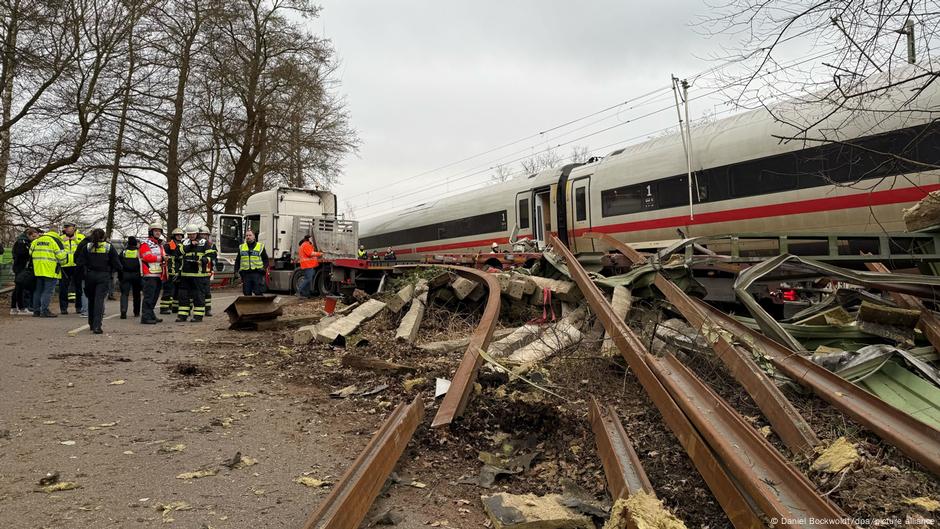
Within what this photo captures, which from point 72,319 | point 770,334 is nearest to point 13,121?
point 72,319

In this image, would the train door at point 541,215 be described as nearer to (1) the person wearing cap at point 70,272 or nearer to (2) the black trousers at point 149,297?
(2) the black trousers at point 149,297

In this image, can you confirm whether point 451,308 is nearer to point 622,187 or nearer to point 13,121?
point 622,187

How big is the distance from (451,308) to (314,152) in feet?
57.8

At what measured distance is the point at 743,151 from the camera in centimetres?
921

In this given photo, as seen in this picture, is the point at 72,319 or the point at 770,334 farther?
the point at 72,319

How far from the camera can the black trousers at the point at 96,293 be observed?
7984 mm

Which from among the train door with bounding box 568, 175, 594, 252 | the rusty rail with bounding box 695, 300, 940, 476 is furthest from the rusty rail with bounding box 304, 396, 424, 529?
the train door with bounding box 568, 175, 594, 252

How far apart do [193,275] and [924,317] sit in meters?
10.0

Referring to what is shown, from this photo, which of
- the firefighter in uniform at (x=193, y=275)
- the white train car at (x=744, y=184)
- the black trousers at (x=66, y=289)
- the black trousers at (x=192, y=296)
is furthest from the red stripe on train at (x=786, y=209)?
the black trousers at (x=66, y=289)

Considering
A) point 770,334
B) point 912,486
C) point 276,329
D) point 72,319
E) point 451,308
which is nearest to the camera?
point 912,486

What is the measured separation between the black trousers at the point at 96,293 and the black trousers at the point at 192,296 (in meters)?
1.42

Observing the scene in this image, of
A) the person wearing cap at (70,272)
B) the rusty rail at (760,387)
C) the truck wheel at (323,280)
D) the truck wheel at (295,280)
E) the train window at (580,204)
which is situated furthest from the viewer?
the truck wheel at (295,280)

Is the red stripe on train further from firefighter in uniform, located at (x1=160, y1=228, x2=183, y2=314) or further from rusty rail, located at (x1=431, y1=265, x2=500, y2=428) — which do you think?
firefighter in uniform, located at (x1=160, y1=228, x2=183, y2=314)

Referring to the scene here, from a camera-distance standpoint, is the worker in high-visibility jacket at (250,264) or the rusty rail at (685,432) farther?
the worker in high-visibility jacket at (250,264)
